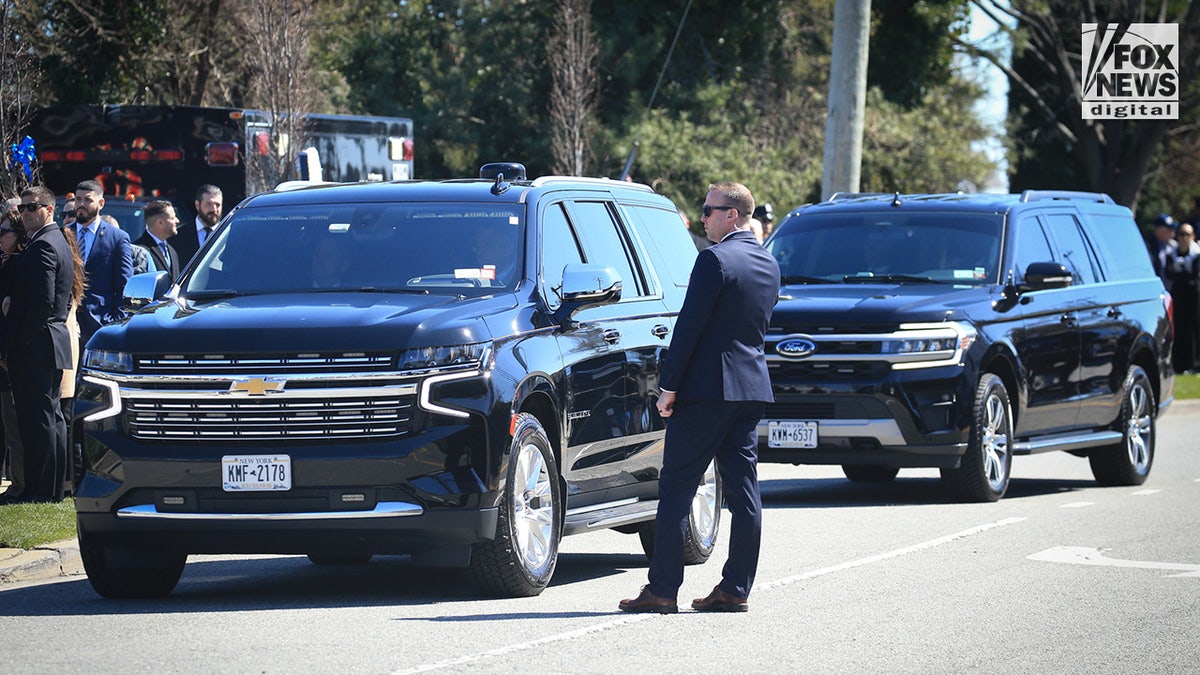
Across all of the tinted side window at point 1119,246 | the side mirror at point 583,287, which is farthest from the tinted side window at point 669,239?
the tinted side window at point 1119,246

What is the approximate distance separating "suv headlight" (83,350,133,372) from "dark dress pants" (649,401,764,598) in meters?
2.46

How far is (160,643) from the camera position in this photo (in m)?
7.79

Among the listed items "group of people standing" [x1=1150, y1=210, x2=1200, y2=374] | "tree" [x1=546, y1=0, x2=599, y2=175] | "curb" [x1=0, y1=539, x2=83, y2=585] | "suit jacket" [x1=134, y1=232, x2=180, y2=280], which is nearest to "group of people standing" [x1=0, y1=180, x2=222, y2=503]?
"suit jacket" [x1=134, y1=232, x2=180, y2=280]

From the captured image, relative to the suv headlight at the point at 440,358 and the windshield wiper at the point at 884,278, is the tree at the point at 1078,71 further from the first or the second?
the suv headlight at the point at 440,358

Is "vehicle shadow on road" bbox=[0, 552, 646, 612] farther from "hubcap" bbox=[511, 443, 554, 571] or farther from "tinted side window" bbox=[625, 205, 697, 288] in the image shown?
"tinted side window" bbox=[625, 205, 697, 288]

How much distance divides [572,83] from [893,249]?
1322 centimetres

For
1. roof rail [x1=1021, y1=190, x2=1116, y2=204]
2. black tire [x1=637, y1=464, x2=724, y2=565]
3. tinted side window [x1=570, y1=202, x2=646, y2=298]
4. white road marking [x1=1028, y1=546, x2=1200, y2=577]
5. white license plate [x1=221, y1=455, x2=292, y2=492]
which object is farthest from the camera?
roof rail [x1=1021, y1=190, x2=1116, y2=204]

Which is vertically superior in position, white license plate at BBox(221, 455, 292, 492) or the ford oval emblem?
white license plate at BBox(221, 455, 292, 492)

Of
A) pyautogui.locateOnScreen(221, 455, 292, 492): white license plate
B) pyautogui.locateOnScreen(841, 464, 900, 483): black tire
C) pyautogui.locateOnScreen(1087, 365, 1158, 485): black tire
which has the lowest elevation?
pyautogui.locateOnScreen(841, 464, 900, 483): black tire

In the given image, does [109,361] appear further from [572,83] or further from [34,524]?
[572,83]

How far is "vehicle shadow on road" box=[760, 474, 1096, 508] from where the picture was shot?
1420 cm

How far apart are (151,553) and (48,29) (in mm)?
17927

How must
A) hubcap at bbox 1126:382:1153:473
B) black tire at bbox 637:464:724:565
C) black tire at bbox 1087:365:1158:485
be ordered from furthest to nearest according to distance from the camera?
hubcap at bbox 1126:382:1153:473
black tire at bbox 1087:365:1158:485
black tire at bbox 637:464:724:565

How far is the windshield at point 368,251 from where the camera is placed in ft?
30.9
